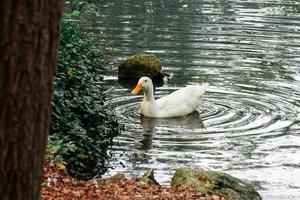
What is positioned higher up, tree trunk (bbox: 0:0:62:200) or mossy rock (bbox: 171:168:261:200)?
tree trunk (bbox: 0:0:62:200)

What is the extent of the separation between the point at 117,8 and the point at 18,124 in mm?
24362

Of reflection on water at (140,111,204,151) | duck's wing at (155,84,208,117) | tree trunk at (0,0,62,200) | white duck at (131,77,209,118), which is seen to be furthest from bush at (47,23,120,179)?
tree trunk at (0,0,62,200)

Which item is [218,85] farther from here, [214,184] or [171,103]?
[214,184]

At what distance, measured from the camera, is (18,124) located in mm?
3510

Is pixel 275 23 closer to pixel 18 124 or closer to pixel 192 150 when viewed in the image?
pixel 192 150

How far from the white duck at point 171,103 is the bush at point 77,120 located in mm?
1171

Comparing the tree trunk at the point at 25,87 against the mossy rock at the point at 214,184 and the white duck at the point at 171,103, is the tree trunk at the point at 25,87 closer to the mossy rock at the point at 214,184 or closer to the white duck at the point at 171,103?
the mossy rock at the point at 214,184

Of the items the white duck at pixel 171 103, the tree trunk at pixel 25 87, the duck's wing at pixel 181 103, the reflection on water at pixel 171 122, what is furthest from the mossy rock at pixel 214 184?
the duck's wing at pixel 181 103

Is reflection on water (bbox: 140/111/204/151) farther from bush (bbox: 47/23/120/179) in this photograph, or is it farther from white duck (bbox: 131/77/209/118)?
bush (bbox: 47/23/120/179)

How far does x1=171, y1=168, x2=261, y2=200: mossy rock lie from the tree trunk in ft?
15.2

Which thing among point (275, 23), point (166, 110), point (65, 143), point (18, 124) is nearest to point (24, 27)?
point (18, 124)

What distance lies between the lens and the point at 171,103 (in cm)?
1411

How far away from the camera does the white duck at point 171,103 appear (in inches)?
546

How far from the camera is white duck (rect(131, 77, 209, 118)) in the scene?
1386 centimetres
